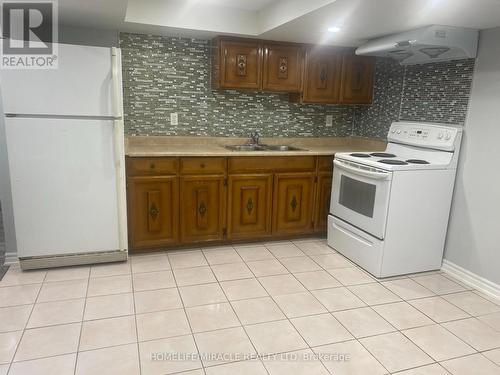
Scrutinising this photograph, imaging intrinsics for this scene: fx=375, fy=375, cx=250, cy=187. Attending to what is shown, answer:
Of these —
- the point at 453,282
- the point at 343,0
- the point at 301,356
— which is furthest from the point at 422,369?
the point at 343,0

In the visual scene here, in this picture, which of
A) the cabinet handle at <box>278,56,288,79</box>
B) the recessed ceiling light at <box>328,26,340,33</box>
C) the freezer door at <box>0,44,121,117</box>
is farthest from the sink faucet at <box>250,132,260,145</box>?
the freezer door at <box>0,44,121,117</box>

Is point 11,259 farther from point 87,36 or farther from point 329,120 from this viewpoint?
point 329,120

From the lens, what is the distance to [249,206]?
3.47 m

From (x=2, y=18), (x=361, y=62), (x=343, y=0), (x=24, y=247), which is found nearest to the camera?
(x=343, y=0)

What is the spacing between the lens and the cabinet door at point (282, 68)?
11.6ft

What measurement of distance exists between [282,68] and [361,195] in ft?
4.73

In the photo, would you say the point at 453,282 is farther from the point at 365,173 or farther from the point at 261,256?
the point at 261,256

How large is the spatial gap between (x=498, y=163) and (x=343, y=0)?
5.28 feet

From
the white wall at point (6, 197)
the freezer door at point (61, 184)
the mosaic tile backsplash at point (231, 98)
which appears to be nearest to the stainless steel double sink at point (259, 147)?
the mosaic tile backsplash at point (231, 98)

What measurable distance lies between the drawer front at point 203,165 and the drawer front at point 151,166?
0.08 metres

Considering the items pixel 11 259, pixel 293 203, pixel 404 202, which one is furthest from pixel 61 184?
pixel 404 202

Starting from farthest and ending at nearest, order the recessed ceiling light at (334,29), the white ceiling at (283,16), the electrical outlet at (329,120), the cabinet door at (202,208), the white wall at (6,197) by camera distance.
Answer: the electrical outlet at (329,120), the cabinet door at (202,208), the recessed ceiling light at (334,29), the white wall at (6,197), the white ceiling at (283,16)

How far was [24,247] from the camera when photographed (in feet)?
9.00

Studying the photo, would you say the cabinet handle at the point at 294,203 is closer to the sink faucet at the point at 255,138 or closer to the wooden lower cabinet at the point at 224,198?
the wooden lower cabinet at the point at 224,198
